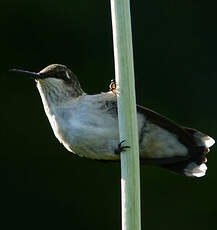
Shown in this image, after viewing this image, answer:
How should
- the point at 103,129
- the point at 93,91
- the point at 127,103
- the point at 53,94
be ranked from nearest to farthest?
the point at 127,103
the point at 103,129
the point at 53,94
the point at 93,91

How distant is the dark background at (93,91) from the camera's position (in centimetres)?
647

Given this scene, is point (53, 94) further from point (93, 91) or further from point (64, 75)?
point (93, 91)

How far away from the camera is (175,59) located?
6.63 metres

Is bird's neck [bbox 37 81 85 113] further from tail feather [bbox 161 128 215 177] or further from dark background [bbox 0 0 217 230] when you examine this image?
dark background [bbox 0 0 217 230]

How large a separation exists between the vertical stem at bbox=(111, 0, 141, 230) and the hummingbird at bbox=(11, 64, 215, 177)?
81cm

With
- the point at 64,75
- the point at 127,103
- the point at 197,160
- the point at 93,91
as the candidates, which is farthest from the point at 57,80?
the point at 93,91

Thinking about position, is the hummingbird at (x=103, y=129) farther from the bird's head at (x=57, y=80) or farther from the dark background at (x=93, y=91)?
the dark background at (x=93, y=91)

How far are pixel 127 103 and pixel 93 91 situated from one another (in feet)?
14.5

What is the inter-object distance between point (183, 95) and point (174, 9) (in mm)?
859

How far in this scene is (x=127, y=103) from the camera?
220 centimetres

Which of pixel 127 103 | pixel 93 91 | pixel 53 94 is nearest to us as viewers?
pixel 127 103

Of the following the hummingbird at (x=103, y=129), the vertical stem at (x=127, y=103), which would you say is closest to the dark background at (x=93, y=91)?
the hummingbird at (x=103, y=129)

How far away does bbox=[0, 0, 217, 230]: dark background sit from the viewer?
6473 mm

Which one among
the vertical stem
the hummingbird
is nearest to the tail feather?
the hummingbird
